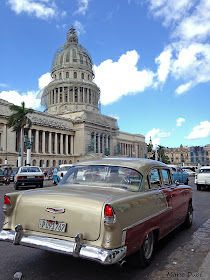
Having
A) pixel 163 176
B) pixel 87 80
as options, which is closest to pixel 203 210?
pixel 163 176

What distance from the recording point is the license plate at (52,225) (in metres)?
3.23

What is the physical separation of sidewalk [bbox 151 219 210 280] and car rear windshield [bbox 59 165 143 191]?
4.08ft

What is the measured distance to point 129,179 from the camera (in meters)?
4.01

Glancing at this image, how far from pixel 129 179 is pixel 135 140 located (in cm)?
8467

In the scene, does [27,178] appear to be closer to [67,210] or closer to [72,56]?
[67,210]

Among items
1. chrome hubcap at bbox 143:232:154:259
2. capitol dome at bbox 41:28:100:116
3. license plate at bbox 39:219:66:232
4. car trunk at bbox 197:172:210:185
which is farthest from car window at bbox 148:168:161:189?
capitol dome at bbox 41:28:100:116

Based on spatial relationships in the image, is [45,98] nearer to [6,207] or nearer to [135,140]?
[135,140]

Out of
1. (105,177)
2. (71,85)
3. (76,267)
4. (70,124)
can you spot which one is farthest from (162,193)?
(71,85)

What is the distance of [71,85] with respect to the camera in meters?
75.9

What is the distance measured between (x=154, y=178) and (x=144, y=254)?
4.38 ft

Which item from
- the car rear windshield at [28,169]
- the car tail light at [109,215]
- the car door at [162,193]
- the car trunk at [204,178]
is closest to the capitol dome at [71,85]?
the car rear windshield at [28,169]

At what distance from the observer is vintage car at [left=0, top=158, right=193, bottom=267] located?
3.01m

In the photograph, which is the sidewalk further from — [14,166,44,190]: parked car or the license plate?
[14,166,44,190]: parked car

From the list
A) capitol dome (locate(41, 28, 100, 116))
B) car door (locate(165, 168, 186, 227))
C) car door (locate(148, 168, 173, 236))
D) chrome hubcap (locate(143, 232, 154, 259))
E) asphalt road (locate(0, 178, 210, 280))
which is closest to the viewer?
asphalt road (locate(0, 178, 210, 280))
